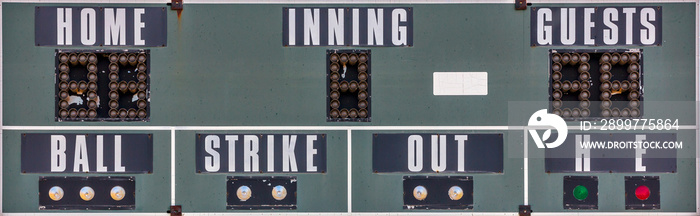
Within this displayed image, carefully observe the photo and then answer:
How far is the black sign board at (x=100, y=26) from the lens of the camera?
3559 millimetres

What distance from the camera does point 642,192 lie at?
143 inches

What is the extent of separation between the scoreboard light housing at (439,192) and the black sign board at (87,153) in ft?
6.90

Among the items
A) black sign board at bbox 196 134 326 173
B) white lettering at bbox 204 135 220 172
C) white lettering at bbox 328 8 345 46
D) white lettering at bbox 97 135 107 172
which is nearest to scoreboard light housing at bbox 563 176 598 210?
black sign board at bbox 196 134 326 173

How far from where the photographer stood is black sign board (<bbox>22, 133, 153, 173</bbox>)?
3.58 metres

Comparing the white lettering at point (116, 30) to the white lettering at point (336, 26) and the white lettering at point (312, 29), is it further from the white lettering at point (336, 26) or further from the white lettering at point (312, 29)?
the white lettering at point (336, 26)

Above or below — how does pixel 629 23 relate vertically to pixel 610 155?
above

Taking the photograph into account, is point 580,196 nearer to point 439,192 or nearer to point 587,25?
point 439,192

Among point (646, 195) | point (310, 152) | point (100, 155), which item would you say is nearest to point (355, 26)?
point (310, 152)

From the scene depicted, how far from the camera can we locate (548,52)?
11.7 ft

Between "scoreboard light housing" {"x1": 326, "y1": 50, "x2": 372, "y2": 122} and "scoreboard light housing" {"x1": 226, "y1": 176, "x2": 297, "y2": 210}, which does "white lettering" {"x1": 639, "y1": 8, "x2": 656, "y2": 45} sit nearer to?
"scoreboard light housing" {"x1": 326, "y1": 50, "x2": 372, "y2": 122}

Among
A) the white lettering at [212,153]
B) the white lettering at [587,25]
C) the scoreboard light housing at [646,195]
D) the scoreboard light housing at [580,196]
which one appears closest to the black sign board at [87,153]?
the white lettering at [212,153]

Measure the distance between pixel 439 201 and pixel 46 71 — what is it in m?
3.31

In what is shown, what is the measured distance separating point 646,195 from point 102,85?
4.48 m

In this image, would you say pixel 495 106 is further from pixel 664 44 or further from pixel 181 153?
pixel 181 153
